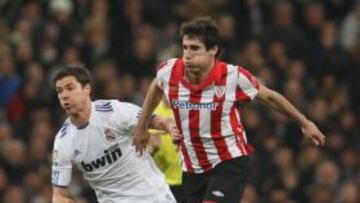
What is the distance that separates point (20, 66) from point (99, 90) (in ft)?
3.53

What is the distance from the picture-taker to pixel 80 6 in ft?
63.8

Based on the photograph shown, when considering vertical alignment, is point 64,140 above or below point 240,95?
below

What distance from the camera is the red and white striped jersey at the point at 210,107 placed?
1130cm

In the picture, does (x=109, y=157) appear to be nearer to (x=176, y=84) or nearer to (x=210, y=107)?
(x=176, y=84)

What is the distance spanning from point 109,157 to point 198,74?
972 mm

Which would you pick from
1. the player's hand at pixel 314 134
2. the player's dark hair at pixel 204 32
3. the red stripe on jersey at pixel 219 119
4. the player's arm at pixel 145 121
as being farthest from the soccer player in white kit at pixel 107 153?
the player's hand at pixel 314 134

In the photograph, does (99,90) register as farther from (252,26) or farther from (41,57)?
(252,26)

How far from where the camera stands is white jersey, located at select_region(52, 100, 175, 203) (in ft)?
37.8

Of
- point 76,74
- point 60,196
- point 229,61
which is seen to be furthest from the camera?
point 229,61

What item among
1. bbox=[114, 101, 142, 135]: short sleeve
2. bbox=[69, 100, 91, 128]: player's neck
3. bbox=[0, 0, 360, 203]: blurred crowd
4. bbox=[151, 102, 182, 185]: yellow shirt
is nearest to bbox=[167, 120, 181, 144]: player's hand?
bbox=[114, 101, 142, 135]: short sleeve

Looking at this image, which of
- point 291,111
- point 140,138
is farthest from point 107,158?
point 291,111

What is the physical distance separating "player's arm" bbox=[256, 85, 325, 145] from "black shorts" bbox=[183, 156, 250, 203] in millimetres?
476

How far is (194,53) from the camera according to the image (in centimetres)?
1113

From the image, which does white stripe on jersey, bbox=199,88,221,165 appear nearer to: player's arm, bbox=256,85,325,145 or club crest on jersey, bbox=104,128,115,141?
player's arm, bbox=256,85,325,145
